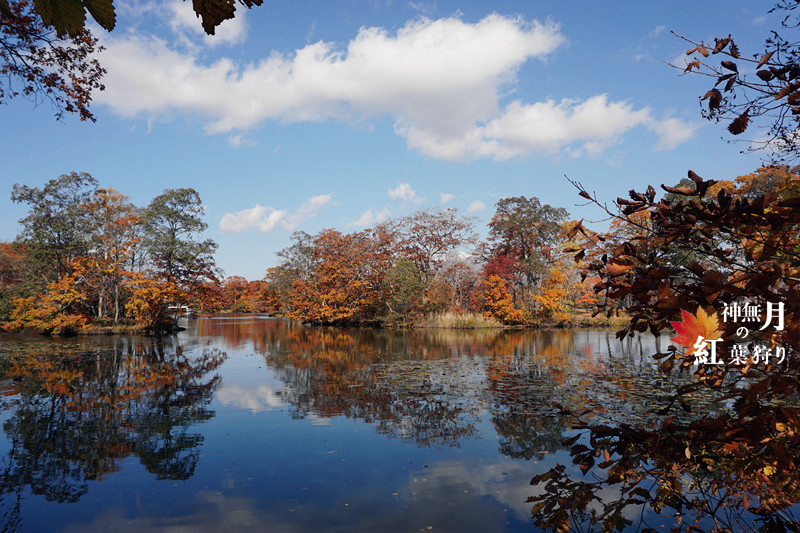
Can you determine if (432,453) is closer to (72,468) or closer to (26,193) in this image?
(72,468)

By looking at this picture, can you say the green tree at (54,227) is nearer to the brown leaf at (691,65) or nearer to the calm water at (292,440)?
the calm water at (292,440)

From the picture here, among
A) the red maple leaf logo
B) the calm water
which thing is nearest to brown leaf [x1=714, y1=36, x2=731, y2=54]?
the red maple leaf logo

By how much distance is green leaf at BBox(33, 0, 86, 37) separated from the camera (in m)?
0.81

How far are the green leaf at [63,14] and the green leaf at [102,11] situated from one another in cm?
2

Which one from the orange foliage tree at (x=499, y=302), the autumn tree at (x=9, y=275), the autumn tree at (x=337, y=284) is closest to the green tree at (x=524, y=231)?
the orange foliage tree at (x=499, y=302)

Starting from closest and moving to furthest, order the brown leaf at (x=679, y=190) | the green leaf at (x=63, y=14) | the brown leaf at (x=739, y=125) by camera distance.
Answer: the green leaf at (x=63, y=14) → the brown leaf at (x=679, y=190) → the brown leaf at (x=739, y=125)

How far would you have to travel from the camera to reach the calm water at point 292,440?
12.5 ft

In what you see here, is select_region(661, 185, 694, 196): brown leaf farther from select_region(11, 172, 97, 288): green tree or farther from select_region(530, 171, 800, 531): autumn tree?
select_region(11, 172, 97, 288): green tree

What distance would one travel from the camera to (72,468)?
471 cm

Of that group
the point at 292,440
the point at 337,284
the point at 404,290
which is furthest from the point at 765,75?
the point at 337,284

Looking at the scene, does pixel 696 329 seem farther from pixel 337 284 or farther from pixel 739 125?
pixel 337 284

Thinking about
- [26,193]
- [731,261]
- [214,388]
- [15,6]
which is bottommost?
[214,388]

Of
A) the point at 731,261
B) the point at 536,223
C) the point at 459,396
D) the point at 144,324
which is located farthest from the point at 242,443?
the point at 536,223

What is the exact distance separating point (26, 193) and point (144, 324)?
9236mm
